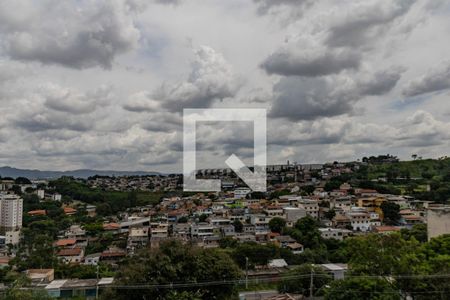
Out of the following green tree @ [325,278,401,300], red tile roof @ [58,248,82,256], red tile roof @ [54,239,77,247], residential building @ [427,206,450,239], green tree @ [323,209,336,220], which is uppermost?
residential building @ [427,206,450,239]

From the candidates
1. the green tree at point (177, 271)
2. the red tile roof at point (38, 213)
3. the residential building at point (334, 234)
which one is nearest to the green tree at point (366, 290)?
the green tree at point (177, 271)

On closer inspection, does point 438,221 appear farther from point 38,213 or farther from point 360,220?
point 38,213

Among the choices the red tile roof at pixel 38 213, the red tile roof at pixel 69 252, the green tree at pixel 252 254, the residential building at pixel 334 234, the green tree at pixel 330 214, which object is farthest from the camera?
the red tile roof at pixel 38 213

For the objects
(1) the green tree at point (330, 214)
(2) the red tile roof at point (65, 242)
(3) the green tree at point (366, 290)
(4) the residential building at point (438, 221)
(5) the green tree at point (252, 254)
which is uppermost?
(4) the residential building at point (438, 221)

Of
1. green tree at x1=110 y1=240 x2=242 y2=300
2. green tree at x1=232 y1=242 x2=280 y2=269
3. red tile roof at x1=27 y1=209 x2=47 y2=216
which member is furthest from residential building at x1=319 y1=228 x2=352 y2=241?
red tile roof at x1=27 y1=209 x2=47 y2=216

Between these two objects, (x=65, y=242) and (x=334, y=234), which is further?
(x=65, y=242)

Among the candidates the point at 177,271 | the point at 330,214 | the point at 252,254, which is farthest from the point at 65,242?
the point at 177,271

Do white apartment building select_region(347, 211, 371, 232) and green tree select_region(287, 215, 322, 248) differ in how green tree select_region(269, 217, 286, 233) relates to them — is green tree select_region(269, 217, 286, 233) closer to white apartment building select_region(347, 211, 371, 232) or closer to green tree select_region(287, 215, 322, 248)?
green tree select_region(287, 215, 322, 248)

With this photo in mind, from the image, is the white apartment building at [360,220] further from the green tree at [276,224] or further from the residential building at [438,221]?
the residential building at [438,221]

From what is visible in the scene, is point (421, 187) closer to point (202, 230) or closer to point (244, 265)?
point (202, 230)

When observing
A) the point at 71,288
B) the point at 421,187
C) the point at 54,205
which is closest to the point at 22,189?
the point at 54,205

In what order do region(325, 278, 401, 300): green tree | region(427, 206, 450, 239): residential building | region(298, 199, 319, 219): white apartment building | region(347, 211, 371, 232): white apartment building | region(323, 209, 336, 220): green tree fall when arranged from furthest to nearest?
region(298, 199, 319, 219): white apartment building, region(323, 209, 336, 220): green tree, region(347, 211, 371, 232): white apartment building, region(427, 206, 450, 239): residential building, region(325, 278, 401, 300): green tree
